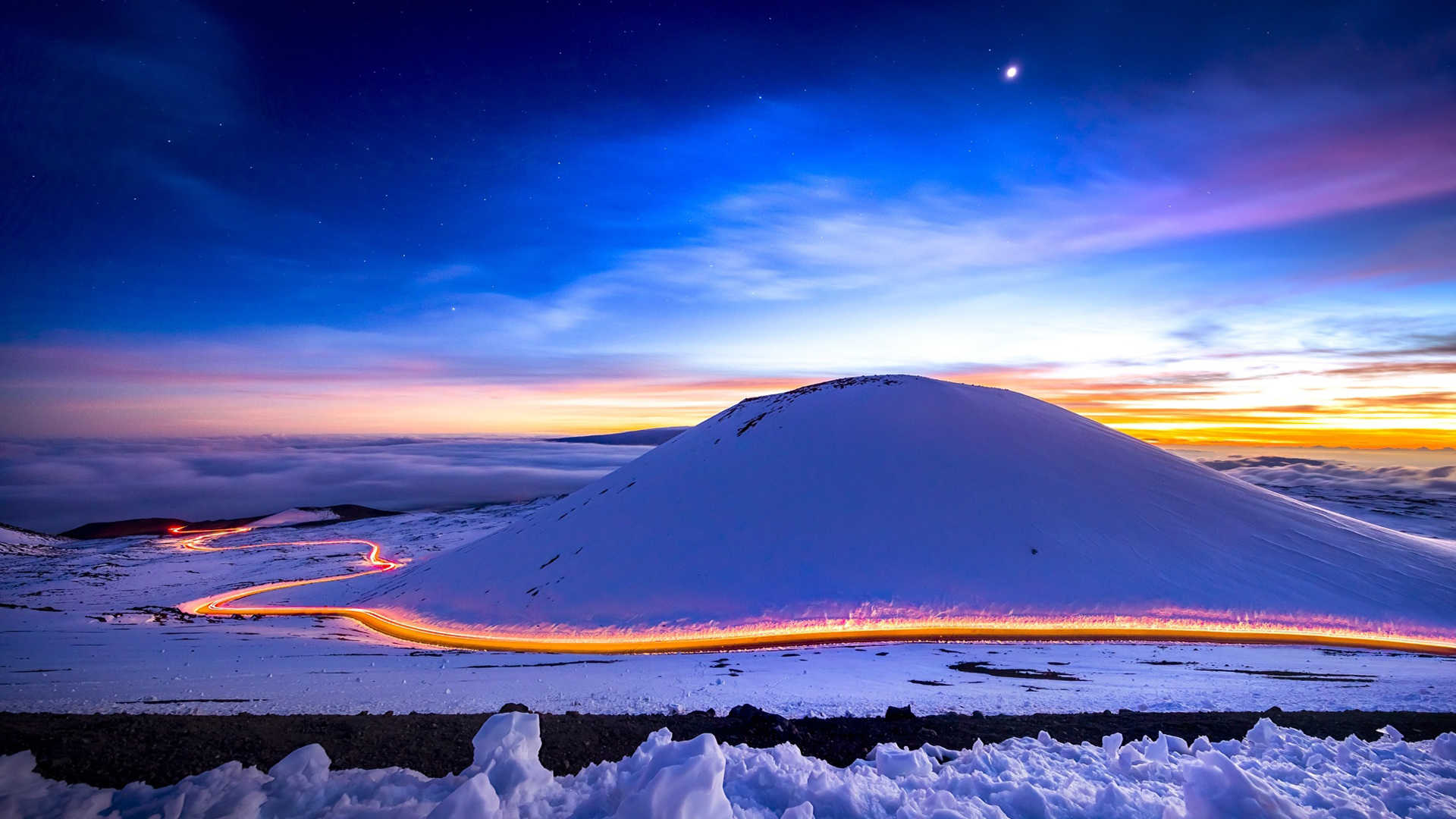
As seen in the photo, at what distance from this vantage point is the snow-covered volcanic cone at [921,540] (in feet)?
48.3

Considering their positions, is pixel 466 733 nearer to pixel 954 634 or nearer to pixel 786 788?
pixel 786 788

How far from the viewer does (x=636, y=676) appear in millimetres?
9102

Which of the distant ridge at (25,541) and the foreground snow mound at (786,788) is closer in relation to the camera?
the foreground snow mound at (786,788)

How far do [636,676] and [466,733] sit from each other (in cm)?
418

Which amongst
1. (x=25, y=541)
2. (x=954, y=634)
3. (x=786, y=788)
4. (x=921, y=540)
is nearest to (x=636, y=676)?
(x=786, y=788)

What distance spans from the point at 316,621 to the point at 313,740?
17.0 metres

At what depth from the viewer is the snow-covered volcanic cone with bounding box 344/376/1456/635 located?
14734 mm

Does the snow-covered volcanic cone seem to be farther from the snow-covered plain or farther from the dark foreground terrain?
the dark foreground terrain

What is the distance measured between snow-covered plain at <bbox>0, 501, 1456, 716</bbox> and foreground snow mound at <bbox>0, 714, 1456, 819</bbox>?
234 centimetres

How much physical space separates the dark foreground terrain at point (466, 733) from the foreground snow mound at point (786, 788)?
438 mm

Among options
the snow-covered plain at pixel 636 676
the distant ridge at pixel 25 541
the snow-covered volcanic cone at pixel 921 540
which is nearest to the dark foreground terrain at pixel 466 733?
the snow-covered plain at pixel 636 676

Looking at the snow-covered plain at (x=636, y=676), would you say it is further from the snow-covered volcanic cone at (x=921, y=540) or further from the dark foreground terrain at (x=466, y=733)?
the snow-covered volcanic cone at (x=921, y=540)

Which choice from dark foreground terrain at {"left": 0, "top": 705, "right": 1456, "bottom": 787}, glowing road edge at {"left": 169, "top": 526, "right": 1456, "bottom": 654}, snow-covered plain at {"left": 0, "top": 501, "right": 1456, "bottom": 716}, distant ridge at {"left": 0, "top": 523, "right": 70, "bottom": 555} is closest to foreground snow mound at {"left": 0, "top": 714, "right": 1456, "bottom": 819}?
dark foreground terrain at {"left": 0, "top": 705, "right": 1456, "bottom": 787}

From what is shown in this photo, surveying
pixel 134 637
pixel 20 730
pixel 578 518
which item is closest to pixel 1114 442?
pixel 578 518
